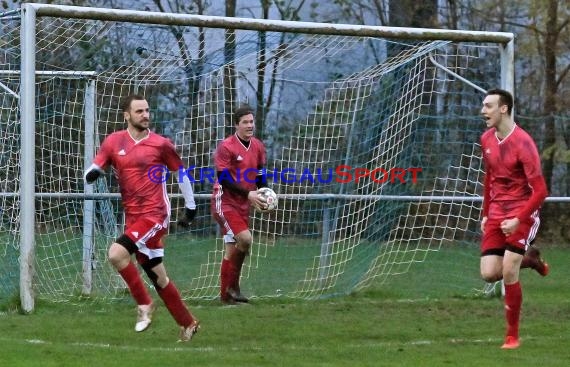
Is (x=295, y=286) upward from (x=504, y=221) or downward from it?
downward

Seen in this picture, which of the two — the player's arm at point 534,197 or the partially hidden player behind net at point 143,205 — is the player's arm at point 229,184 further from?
the player's arm at point 534,197

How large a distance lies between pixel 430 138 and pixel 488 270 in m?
6.37

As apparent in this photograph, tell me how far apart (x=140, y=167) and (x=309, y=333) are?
2003 millimetres

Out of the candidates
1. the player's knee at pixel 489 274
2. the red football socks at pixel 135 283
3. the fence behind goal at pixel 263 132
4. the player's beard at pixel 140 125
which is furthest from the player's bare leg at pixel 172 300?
the player's knee at pixel 489 274

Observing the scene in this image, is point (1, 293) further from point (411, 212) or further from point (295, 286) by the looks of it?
point (411, 212)

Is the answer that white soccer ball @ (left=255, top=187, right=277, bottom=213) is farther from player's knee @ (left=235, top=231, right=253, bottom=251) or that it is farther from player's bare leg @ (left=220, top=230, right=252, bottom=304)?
player's bare leg @ (left=220, top=230, right=252, bottom=304)

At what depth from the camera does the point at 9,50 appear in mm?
12562

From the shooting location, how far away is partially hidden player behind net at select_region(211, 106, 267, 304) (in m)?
11.7

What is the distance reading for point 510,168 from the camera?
888 centimetres

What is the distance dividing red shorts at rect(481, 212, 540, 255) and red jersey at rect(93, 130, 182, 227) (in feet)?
7.96

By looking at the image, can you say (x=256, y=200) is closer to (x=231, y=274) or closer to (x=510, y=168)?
(x=231, y=274)

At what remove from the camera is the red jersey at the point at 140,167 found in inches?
357

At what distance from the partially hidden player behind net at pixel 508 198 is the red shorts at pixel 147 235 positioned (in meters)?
2.47

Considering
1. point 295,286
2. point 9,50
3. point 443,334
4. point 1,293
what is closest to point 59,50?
point 9,50
